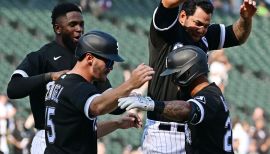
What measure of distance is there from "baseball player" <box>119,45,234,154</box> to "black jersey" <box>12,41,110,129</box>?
1.60 meters

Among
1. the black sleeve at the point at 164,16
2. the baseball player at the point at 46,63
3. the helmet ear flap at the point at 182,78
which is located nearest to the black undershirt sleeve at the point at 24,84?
the baseball player at the point at 46,63

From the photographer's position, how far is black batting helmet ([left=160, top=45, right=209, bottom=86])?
6.08 m

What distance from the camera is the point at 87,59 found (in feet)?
20.2

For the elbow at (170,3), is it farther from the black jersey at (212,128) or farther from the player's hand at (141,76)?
the player's hand at (141,76)

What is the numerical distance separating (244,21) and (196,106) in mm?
2019

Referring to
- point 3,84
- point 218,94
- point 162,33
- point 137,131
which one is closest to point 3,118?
point 3,84

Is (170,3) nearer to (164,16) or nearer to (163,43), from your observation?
(164,16)

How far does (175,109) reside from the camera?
5.75 meters

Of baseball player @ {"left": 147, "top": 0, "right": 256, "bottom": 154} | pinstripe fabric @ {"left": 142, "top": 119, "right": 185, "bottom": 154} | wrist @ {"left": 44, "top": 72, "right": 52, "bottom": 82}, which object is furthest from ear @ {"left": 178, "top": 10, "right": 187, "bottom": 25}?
wrist @ {"left": 44, "top": 72, "right": 52, "bottom": 82}

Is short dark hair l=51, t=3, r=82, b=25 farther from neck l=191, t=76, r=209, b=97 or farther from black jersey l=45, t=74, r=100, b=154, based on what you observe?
neck l=191, t=76, r=209, b=97

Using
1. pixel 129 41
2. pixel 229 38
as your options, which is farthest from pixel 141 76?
pixel 129 41

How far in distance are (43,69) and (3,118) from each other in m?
7.32

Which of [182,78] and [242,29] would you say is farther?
[242,29]

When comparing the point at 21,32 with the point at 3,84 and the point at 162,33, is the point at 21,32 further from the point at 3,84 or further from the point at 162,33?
the point at 162,33
